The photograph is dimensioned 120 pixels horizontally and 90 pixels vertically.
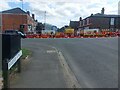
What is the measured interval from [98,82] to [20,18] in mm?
71759

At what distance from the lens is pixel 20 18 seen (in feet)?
260

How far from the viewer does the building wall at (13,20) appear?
7769cm

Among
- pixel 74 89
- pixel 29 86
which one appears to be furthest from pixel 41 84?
pixel 74 89

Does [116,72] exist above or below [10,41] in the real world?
below

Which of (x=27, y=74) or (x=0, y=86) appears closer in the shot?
(x=0, y=86)

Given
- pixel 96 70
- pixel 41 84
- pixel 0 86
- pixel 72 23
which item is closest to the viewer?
pixel 0 86

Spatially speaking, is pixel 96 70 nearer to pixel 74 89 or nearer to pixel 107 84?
pixel 107 84

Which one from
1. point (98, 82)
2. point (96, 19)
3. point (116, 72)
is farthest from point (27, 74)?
point (96, 19)

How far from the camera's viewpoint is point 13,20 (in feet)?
256

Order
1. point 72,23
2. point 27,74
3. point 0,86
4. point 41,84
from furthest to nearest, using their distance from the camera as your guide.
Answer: point 72,23
point 27,74
point 41,84
point 0,86

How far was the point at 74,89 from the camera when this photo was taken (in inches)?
310

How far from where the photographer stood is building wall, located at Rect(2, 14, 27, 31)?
7769 centimetres

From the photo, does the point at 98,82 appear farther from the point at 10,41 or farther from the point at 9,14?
the point at 9,14

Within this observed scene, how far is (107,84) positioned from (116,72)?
2243 mm
